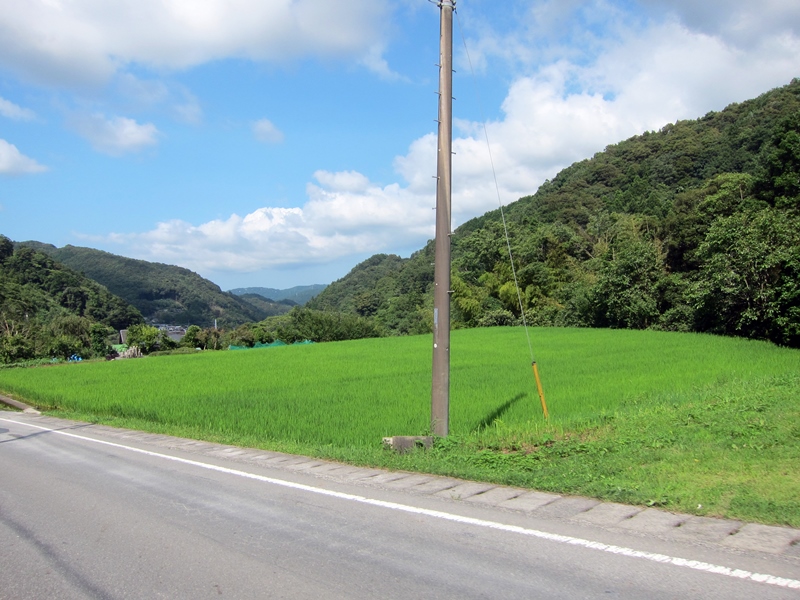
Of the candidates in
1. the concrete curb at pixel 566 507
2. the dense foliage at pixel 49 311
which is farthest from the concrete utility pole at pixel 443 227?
the dense foliage at pixel 49 311

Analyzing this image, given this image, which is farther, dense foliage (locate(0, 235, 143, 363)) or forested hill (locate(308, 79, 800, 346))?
dense foliage (locate(0, 235, 143, 363))

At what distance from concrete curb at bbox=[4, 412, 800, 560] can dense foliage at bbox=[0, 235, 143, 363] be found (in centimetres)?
5899

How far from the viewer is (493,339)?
40.2m

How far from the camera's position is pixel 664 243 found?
54438 mm

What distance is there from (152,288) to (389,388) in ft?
542

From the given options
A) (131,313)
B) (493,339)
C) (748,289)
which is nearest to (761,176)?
(748,289)

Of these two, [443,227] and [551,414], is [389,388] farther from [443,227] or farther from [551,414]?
[443,227]

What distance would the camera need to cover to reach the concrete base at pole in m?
8.62

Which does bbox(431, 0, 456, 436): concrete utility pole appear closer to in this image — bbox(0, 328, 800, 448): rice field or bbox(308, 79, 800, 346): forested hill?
bbox(0, 328, 800, 448): rice field

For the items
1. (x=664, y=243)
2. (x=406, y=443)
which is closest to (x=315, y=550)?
(x=406, y=443)

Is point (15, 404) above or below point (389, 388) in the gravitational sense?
below

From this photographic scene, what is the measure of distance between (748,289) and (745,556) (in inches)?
1134

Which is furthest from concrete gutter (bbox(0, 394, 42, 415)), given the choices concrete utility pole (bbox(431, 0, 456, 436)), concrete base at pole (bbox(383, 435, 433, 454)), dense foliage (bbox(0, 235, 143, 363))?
dense foliage (bbox(0, 235, 143, 363))

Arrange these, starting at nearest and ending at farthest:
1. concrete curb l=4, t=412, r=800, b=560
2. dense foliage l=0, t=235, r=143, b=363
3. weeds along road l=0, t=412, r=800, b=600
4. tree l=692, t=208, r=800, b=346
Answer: weeds along road l=0, t=412, r=800, b=600 → concrete curb l=4, t=412, r=800, b=560 → tree l=692, t=208, r=800, b=346 → dense foliage l=0, t=235, r=143, b=363
